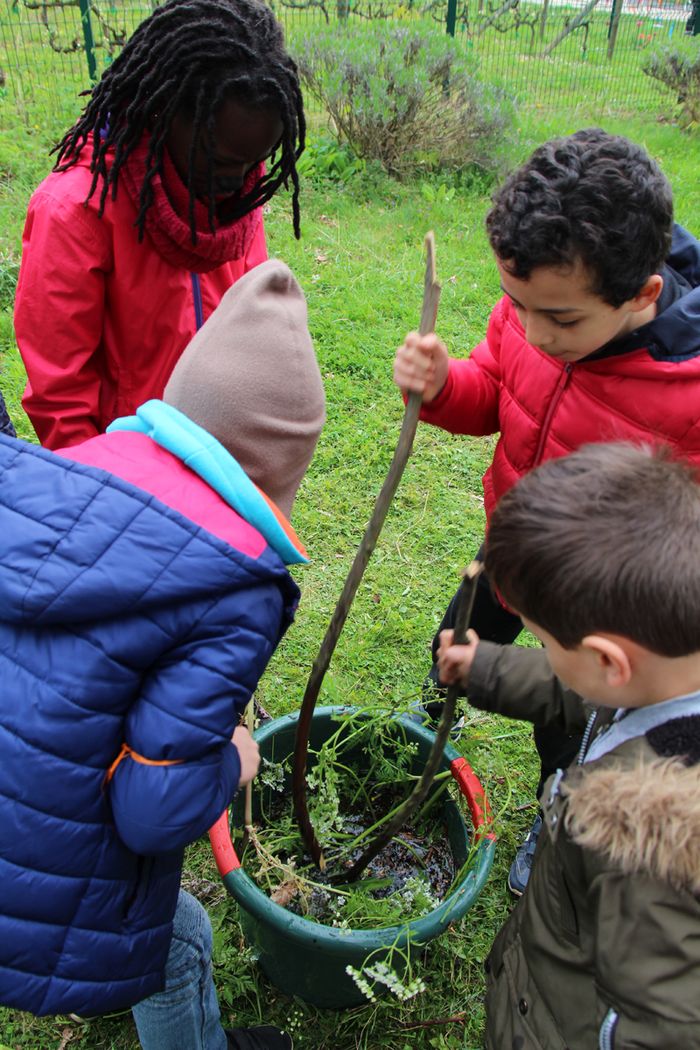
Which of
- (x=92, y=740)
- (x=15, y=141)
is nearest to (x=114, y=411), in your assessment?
(x=92, y=740)

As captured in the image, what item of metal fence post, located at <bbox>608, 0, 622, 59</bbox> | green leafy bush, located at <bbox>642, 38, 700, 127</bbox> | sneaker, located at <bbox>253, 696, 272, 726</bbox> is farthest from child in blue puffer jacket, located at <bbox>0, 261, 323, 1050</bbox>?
metal fence post, located at <bbox>608, 0, 622, 59</bbox>

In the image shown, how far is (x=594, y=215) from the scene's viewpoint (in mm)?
1406

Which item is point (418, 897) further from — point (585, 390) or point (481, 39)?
point (481, 39)

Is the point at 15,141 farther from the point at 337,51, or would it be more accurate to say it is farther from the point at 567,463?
the point at 567,463

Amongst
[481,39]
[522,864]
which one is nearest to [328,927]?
[522,864]

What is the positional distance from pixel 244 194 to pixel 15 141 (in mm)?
4594

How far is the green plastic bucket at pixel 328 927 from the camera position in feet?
5.00

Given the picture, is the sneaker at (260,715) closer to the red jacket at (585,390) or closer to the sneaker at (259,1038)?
the sneaker at (259,1038)

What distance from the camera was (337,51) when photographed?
19.5ft

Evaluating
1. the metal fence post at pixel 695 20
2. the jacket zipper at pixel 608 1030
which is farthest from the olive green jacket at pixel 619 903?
the metal fence post at pixel 695 20

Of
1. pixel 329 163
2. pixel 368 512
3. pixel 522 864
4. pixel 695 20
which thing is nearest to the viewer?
pixel 522 864

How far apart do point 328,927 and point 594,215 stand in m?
1.33

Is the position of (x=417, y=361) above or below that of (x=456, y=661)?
above

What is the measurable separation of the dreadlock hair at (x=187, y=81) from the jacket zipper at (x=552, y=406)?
749 mm
